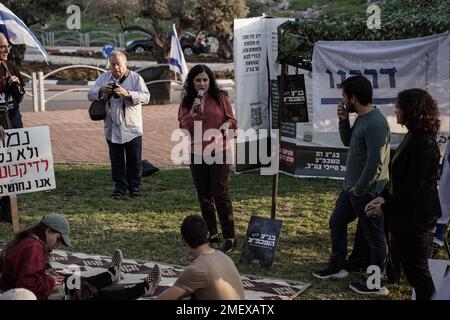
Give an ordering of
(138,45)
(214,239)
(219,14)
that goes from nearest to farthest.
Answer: (214,239) < (219,14) < (138,45)

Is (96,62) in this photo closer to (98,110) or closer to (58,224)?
(98,110)

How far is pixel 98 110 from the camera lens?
8.72 meters

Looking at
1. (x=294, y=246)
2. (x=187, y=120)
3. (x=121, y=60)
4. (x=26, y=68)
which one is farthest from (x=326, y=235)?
(x=26, y=68)

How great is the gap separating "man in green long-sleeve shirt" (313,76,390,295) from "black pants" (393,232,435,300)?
0.65 metres

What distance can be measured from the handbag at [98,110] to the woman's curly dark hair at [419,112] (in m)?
4.57

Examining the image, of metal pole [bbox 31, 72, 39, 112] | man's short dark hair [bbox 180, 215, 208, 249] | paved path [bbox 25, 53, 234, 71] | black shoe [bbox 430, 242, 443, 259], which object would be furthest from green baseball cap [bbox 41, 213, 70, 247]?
paved path [bbox 25, 53, 234, 71]

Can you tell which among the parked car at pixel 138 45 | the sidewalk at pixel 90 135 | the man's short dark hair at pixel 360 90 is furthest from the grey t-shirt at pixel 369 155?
the parked car at pixel 138 45

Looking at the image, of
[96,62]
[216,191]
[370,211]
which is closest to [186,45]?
[96,62]

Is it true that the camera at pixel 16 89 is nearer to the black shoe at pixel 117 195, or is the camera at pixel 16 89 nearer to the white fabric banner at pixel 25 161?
the white fabric banner at pixel 25 161

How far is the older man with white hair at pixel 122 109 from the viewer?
8.65 meters

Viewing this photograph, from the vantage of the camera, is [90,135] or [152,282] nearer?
[152,282]

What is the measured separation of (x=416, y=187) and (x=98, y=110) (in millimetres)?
4781

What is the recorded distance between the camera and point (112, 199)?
355 inches
